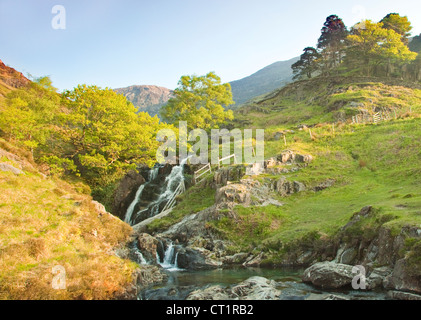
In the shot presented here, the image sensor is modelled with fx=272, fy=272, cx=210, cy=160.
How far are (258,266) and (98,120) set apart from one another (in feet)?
77.8

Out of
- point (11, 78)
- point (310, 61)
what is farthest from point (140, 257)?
point (11, 78)

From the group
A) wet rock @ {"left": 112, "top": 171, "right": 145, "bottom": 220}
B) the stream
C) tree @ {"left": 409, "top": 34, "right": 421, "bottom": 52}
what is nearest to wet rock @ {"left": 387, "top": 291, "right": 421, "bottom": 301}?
the stream

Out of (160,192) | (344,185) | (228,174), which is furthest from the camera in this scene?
(160,192)

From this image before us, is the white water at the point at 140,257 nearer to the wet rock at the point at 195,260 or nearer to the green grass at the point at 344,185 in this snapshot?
the wet rock at the point at 195,260

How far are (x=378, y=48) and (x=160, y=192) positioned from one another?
2163 inches

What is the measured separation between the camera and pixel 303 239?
15211mm

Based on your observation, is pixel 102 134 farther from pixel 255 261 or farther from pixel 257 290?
pixel 257 290

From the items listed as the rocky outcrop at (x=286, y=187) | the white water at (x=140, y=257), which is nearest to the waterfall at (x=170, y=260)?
the white water at (x=140, y=257)

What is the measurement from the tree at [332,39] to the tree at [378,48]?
7.23 m

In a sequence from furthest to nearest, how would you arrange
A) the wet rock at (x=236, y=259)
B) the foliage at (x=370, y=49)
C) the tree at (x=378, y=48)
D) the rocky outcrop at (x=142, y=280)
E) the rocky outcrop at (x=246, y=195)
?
the foliage at (x=370, y=49)
the tree at (x=378, y=48)
the rocky outcrop at (x=246, y=195)
the wet rock at (x=236, y=259)
the rocky outcrop at (x=142, y=280)

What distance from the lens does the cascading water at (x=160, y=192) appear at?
93.7 ft

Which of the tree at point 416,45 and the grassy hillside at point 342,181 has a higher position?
the tree at point 416,45

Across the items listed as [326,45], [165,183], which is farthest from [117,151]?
[326,45]
